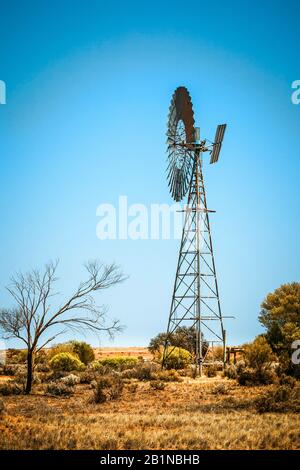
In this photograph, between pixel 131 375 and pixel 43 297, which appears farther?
pixel 131 375

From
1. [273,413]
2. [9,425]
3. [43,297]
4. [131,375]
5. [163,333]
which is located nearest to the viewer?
[9,425]

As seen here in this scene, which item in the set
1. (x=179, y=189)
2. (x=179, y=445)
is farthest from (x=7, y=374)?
(x=179, y=445)

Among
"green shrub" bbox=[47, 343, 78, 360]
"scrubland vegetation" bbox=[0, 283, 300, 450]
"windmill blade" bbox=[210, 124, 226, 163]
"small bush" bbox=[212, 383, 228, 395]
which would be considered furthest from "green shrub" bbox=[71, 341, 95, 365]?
"small bush" bbox=[212, 383, 228, 395]

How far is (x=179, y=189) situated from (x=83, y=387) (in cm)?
1079

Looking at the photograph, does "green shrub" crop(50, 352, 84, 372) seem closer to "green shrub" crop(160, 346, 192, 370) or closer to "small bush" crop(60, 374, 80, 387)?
"green shrub" crop(160, 346, 192, 370)

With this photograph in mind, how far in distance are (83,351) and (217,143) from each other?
66.1ft

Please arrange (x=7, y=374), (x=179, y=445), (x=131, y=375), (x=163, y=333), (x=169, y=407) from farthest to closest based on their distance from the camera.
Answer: (x=163, y=333)
(x=7, y=374)
(x=131, y=375)
(x=169, y=407)
(x=179, y=445)

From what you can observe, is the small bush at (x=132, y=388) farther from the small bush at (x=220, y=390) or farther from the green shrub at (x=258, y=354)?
the green shrub at (x=258, y=354)

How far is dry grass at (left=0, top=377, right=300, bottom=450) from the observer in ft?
32.0

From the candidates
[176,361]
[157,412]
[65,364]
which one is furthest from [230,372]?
[65,364]

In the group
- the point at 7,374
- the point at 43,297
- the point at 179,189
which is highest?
the point at 179,189
